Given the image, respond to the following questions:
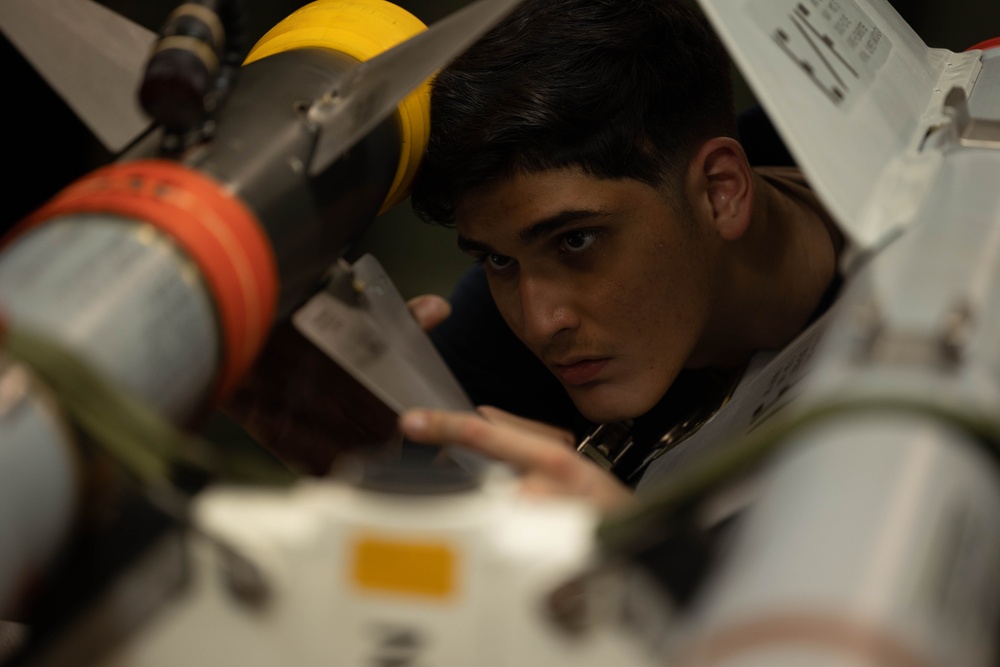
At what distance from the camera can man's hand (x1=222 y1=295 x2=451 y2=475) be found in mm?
1018

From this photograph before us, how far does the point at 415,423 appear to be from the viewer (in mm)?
682

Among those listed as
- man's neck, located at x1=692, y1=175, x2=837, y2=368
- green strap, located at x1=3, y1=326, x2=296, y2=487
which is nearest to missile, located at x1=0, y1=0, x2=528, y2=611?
green strap, located at x1=3, y1=326, x2=296, y2=487

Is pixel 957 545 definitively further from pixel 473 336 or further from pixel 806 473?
pixel 473 336

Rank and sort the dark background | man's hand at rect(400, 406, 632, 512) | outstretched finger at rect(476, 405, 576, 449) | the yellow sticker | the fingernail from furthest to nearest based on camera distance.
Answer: the dark background
outstretched finger at rect(476, 405, 576, 449)
the fingernail
man's hand at rect(400, 406, 632, 512)
the yellow sticker

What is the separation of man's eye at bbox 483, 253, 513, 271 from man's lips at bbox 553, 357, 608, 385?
0.12 m

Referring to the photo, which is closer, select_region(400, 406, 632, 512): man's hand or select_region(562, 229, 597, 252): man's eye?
select_region(400, 406, 632, 512): man's hand

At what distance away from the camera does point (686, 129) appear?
118 cm

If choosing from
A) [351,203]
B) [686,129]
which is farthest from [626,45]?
[351,203]

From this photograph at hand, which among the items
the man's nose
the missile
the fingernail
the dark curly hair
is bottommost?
the man's nose

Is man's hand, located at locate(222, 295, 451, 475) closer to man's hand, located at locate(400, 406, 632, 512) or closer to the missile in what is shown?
the missile

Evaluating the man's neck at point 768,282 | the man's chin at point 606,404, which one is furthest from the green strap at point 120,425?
the man's neck at point 768,282

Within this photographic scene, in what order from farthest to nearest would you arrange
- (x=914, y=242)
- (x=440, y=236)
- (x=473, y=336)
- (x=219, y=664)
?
1. (x=440, y=236)
2. (x=473, y=336)
3. (x=914, y=242)
4. (x=219, y=664)

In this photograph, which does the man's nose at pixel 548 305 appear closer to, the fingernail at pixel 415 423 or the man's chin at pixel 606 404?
the man's chin at pixel 606 404

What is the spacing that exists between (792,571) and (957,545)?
0.08 m
